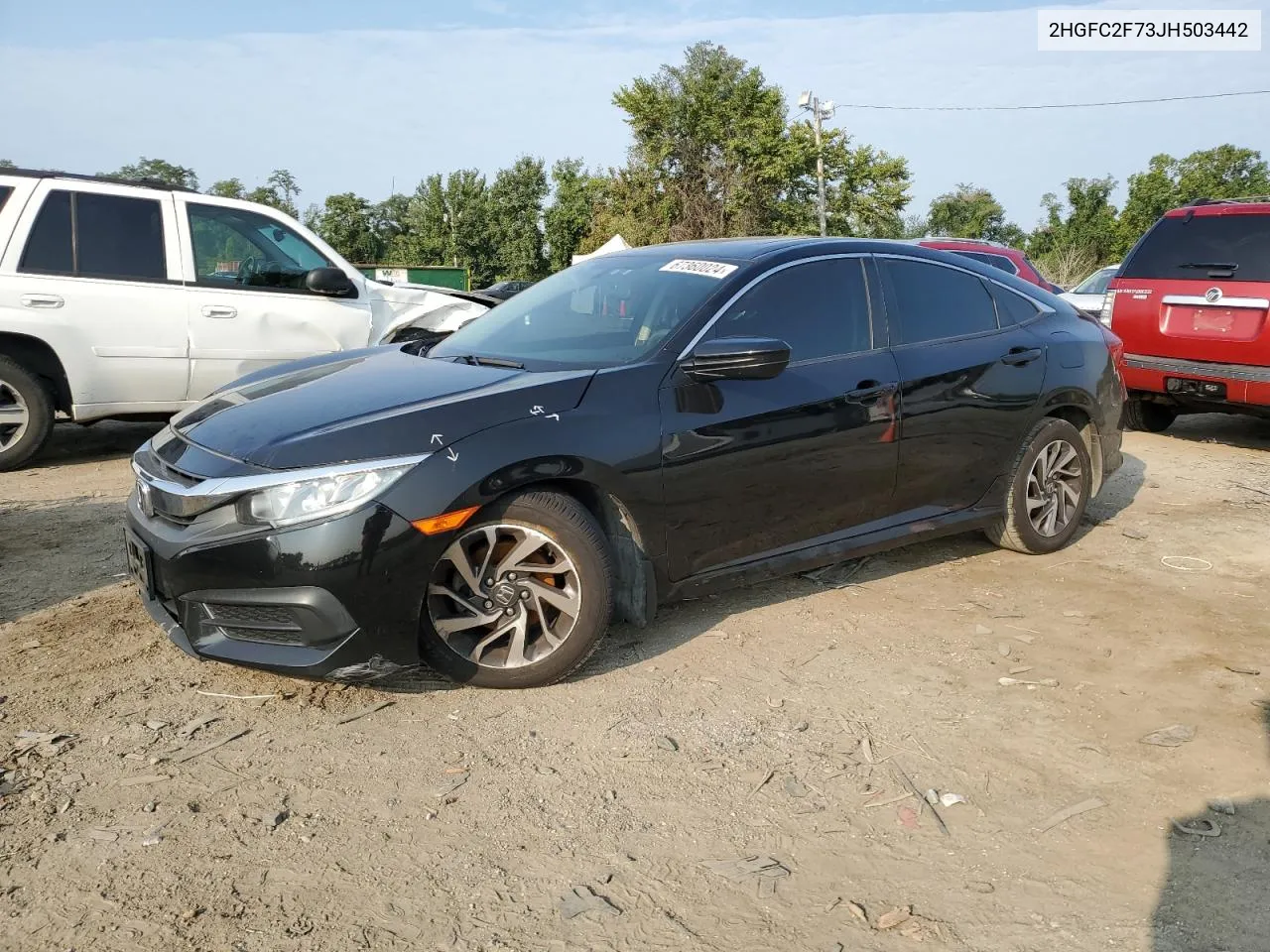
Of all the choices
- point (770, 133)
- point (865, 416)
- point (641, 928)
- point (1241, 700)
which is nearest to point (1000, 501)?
point (865, 416)

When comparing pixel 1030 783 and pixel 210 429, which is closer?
pixel 1030 783

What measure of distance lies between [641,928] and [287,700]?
5.60ft

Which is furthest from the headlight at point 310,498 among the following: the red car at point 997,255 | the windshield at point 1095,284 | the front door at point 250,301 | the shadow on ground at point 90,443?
the windshield at point 1095,284

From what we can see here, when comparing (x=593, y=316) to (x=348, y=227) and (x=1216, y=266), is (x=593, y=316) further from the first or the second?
(x=348, y=227)

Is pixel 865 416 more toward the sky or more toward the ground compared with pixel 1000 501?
more toward the sky

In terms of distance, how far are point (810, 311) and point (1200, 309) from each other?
5.36 meters

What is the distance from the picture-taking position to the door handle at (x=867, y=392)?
4.47m

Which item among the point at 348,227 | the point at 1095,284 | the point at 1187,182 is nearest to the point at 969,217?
the point at 1187,182

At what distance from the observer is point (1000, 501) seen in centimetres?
526

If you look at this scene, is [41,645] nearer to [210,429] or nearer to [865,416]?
[210,429]

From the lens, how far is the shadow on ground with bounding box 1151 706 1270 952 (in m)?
2.50

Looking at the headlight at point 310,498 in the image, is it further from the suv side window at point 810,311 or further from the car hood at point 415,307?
the car hood at point 415,307

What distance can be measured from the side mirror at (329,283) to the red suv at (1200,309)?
20.5 ft

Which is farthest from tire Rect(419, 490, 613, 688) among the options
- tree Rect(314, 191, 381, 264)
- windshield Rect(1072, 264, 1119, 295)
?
tree Rect(314, 191, 381, 264)
